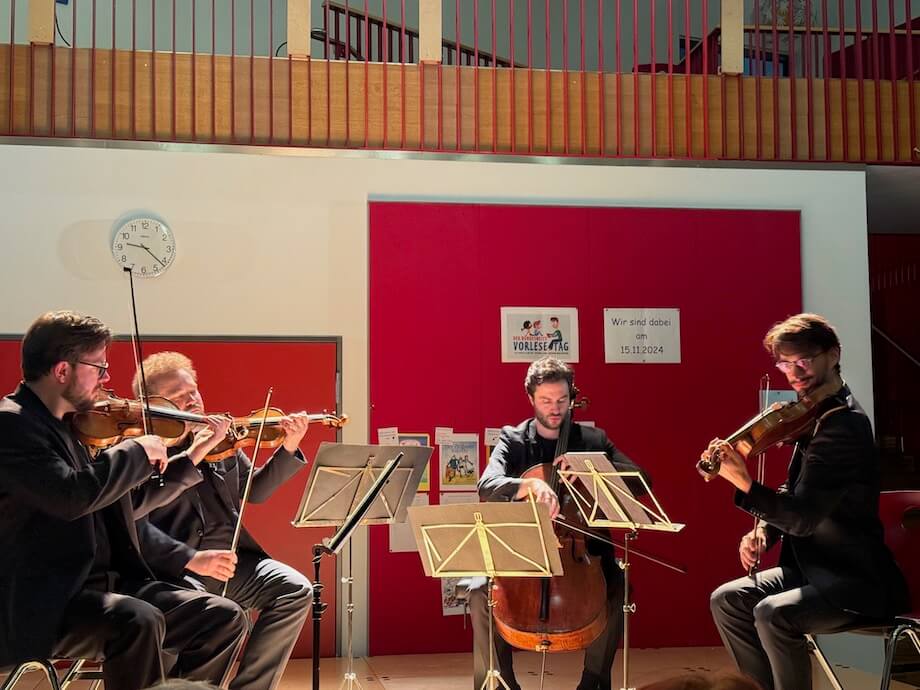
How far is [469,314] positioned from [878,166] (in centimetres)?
247

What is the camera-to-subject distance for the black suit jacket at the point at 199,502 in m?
3.45

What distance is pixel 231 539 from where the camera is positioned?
3861 millimetres

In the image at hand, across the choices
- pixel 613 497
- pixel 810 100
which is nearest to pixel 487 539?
pixel 613 497

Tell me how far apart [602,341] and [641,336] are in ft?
0.69

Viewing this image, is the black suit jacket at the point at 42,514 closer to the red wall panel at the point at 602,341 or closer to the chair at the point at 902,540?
the chair at the point at 902,540

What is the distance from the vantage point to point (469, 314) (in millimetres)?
5457

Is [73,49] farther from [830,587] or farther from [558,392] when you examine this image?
[830,587]

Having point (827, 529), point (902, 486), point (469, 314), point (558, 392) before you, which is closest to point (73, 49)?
point (469, 314)

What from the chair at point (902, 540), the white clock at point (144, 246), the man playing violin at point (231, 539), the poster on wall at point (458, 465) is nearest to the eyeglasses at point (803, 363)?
the chair at point (902, 540)

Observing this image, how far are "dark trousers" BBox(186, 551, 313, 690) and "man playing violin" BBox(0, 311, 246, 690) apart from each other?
1.36 ft

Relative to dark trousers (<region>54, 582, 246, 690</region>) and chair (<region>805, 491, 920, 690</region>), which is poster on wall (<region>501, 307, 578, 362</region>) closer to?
chair (<region>805, 491, 920, 690</region>)

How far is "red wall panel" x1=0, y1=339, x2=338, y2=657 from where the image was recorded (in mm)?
5188

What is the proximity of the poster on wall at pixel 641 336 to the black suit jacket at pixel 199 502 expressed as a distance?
2.05 m

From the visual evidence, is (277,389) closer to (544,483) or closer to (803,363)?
(544,483)
